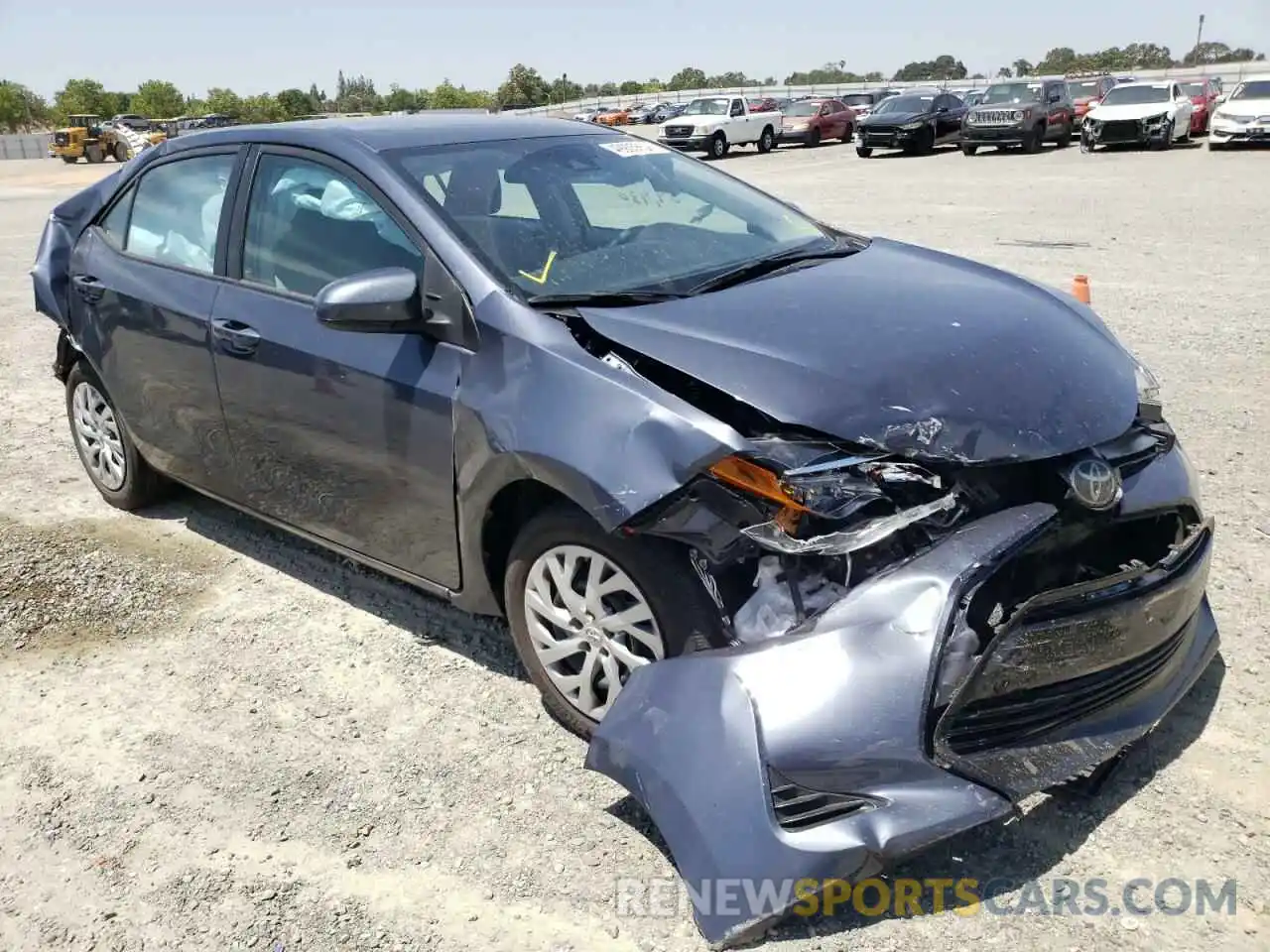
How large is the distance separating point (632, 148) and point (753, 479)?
81.1 inches

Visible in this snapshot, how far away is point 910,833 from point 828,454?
0.89 m

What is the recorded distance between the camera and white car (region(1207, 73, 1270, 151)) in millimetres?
23031

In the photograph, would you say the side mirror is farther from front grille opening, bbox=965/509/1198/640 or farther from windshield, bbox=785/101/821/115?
windshield, bbox=785/101/821/115

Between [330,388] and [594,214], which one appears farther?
[594,214]

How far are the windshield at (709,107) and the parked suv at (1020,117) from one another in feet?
24.1

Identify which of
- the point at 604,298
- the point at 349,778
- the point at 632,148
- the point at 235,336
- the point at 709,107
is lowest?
the point at 349,778

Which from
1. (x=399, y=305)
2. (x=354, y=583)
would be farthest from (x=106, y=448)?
(x=399, y=305)

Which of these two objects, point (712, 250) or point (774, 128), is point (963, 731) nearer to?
point (712, 250)

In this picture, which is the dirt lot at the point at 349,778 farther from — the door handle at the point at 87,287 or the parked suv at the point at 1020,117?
the parked suv at the point at 1020,117

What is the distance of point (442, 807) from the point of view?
2.91 m

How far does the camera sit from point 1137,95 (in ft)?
83.2

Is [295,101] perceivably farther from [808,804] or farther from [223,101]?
[808,804]

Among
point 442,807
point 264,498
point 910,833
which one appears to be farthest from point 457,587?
point 910,833

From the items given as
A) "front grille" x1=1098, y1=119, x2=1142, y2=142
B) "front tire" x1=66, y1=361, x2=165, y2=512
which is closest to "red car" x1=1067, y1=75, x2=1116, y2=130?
"front grille" x1=1098, y1=119, x2=1142, y2=142
